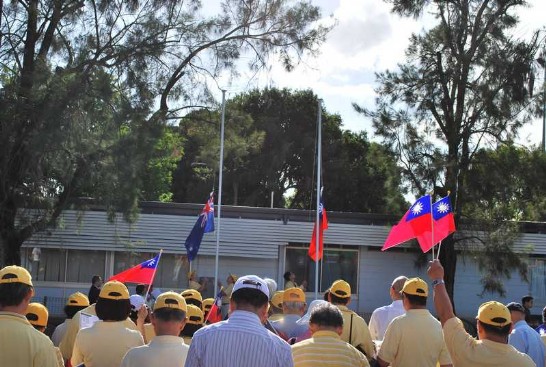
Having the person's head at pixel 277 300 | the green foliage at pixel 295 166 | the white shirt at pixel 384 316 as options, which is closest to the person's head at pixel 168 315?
the white shirt at pixel 384 316

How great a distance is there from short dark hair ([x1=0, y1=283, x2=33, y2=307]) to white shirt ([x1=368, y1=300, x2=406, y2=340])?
4.44m

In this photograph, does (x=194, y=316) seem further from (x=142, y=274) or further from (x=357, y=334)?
(x=142, y=274)

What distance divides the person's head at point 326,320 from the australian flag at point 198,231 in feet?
38.0

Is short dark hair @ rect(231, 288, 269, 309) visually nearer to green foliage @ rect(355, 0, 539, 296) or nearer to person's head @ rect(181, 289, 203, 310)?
person's head @ rect(181, 289, 203, 310)

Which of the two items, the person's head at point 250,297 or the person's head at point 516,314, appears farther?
the person's head at point 516,314

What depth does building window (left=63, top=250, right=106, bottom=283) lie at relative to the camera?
26.4 metres

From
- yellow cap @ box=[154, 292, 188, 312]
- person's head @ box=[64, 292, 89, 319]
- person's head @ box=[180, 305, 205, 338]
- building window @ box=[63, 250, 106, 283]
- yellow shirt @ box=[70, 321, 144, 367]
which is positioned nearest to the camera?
yellow cap @ box=[154, 292, 188, 312]

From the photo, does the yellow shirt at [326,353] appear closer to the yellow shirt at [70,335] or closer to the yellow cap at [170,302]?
the yellow cap at [170,302]

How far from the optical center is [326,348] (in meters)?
5.23

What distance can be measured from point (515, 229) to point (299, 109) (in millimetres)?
24644

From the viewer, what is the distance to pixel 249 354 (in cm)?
445

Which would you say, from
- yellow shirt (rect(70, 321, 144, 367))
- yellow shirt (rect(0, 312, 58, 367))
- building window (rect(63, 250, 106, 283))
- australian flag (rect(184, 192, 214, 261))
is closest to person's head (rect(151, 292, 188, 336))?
yellow shirt (rect(70, 321, 144, 367))

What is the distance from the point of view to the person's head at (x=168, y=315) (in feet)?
17.8

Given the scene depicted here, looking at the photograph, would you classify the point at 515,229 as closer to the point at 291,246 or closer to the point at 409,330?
the point at 291,246
